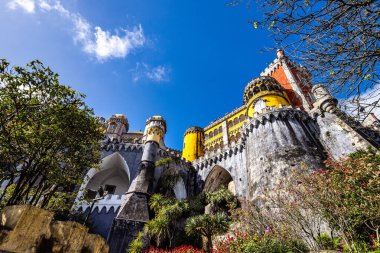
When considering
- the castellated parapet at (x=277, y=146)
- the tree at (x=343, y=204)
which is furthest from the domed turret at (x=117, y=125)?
the tree at (x=343, y=204)

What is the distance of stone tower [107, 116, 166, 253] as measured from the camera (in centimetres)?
1523

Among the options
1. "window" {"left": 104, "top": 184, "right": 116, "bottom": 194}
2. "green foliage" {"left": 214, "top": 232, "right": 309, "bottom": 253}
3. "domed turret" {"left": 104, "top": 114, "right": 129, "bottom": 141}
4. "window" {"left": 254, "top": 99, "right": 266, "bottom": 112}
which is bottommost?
"green foliage" {"left": 214, "top": 232, "right": 309, "bottom": 253}

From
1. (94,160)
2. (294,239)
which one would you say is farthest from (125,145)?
(294,239)

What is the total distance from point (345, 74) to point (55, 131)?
1177cm

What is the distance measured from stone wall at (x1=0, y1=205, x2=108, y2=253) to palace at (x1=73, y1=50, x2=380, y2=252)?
9.28 metres

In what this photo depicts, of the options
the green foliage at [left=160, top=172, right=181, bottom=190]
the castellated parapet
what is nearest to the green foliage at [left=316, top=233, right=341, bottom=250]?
the castellated parapet

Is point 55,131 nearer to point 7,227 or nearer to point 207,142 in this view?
point 7,227

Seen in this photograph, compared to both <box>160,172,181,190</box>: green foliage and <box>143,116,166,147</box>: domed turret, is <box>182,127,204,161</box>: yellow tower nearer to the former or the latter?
<box>143,116,166,147</box>: domed turret

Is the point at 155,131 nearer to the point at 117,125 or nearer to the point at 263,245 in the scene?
the point at 263,245

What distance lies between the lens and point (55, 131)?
10375 mm

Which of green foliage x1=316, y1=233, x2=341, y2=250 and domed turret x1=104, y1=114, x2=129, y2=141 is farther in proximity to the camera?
domed turret x1=104, y1=114, x2=129, y2=141

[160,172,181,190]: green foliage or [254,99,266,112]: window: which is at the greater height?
[254,99,266,112]: window

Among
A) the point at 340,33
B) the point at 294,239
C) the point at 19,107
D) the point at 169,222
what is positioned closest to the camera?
the point at 340,33

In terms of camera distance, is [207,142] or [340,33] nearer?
[340,33]
